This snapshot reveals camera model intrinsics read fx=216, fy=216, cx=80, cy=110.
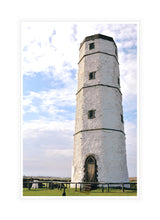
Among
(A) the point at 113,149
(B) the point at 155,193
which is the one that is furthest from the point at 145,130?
(A) the point at 113,149

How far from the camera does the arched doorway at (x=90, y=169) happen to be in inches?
521

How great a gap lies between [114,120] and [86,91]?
278 cm

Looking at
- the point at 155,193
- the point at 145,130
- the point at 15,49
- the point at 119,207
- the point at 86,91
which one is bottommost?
the point at 119,207

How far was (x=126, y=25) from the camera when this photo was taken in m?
10.5

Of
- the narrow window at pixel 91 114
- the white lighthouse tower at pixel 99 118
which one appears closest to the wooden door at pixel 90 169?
the white lighthouse tower at pixel 99 118

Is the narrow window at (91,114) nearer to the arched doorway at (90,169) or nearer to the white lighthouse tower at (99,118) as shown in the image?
the white lighthouse tower at (99,118)

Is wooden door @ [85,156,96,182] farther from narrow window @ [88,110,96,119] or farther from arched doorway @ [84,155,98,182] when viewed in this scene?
narrow window @ [88,110,96,119]

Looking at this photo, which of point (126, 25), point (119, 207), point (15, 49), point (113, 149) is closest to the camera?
point (119, 207)

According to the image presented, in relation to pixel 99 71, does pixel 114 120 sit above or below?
below

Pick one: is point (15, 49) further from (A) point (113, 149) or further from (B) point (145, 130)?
(A) point (113, 149)

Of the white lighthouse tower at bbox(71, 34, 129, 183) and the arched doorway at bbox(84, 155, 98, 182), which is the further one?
the white lighthouse tower at bbox(71, 34, 129, 183)

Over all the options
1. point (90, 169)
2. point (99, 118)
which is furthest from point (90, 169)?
point (99, 118)

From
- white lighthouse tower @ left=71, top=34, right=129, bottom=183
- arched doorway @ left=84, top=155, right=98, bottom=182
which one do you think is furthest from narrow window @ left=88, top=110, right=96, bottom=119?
arched doorway @ left=84, top=155, right=98, bottom=182

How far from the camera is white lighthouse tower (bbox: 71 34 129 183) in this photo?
44.0 feet
